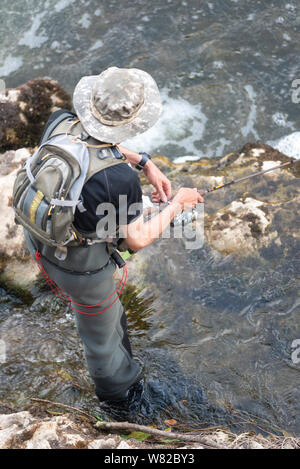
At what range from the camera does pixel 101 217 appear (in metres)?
2.78

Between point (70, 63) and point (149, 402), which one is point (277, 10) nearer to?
point (70, 63)

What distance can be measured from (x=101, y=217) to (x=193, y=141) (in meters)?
5.10

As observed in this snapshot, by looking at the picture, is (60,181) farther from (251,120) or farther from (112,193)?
(251,120)

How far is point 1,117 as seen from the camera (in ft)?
20.0

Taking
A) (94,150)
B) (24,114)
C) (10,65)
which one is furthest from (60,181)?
(10,65)

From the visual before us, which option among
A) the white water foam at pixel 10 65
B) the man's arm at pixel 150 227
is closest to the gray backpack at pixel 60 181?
the man's arm at pixel 150 227

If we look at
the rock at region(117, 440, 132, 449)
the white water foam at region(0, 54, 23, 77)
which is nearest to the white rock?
the rock at region(117, 440, 132, 449)

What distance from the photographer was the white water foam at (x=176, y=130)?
7605 mm

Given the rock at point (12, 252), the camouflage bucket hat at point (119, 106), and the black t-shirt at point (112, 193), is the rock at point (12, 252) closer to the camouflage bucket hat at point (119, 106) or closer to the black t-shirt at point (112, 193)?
the black t-shirt at point (112, 193)

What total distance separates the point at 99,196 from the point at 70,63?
6995 mm

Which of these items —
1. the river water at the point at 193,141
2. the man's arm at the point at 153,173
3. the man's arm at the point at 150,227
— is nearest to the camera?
the man's arm at the point at 150,227

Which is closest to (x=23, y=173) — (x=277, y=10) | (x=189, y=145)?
(x=189, y=145)

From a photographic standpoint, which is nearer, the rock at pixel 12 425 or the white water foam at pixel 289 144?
the rock at pixel 12 425

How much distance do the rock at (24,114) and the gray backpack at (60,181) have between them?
340 cm
